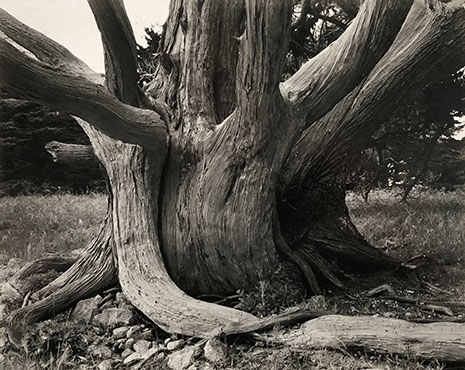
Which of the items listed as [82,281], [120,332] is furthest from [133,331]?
[82,281]

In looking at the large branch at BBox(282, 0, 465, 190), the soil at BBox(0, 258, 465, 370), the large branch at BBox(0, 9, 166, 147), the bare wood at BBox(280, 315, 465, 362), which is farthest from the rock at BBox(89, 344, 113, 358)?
the large branch at BBox(282, 0, 465, 190)

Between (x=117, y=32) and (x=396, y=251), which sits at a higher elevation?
(x=117, y=32)

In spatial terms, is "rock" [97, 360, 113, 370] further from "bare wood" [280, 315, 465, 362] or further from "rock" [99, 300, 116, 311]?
"bare wood" [280, 315, 465, 362]

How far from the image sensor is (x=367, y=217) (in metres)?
4.65

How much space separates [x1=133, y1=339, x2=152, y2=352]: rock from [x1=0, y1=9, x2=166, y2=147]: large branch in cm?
125

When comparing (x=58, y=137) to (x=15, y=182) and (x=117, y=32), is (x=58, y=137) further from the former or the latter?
(x=117, y=32)

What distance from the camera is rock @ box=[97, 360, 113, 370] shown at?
9.82 feet

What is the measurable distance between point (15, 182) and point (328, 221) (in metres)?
2.44

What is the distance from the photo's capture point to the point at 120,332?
3.48m

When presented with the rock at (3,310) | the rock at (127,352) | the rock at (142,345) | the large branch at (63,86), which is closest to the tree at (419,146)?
the large branch at (63,86)

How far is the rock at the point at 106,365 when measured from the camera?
299 centimetres

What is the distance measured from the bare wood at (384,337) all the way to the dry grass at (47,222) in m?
1.75

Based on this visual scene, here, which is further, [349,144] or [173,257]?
[349,144]

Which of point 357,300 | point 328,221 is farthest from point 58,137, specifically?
point 357,300
